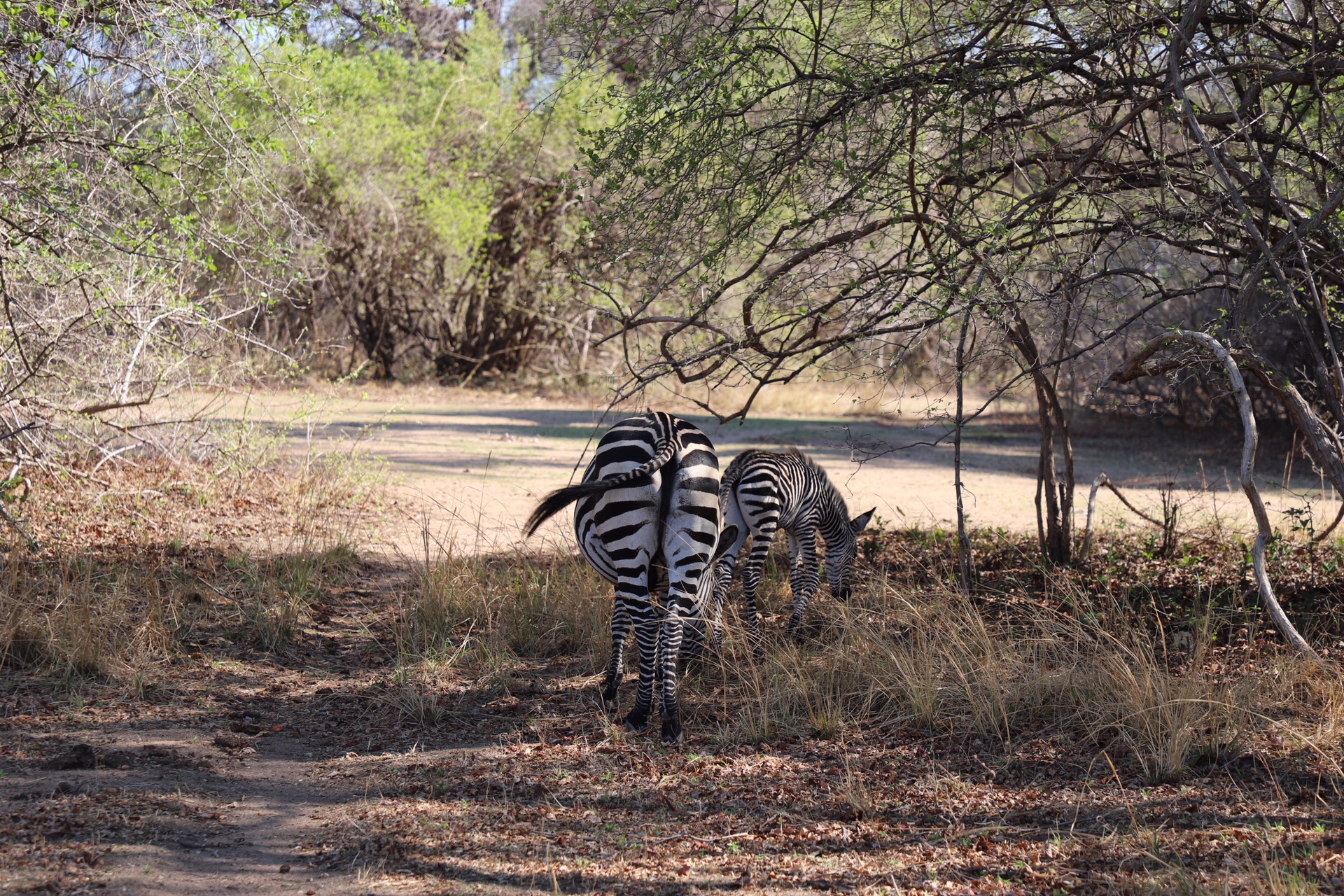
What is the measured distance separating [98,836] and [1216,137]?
689 centimetres

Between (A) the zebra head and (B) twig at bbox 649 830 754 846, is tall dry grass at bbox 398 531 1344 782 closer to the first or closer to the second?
(A) the zebra head

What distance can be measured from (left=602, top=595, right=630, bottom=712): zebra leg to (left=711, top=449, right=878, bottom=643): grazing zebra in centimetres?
102

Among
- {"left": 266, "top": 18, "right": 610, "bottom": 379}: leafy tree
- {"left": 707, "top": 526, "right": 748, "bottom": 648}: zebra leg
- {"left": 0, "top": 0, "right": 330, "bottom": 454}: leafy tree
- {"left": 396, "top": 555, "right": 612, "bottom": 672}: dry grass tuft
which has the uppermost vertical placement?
{"left": 266, "top": 18, "right": 610, "bottom": 379}: leafy tree

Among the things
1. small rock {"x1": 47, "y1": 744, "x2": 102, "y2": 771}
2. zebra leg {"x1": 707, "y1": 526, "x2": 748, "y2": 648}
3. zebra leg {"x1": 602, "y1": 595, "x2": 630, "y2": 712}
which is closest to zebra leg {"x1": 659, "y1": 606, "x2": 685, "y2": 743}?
zebra leg {"x1": 602, "y1": 595, "x2": 630, "y2": 712}

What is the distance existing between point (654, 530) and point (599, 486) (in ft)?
1.26

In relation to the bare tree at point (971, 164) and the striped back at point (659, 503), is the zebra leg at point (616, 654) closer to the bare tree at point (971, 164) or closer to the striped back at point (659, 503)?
the striped back at point (659, 503)

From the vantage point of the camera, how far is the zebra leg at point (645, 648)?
17.8 feet

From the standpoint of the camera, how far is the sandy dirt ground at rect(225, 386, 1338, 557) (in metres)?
9.88

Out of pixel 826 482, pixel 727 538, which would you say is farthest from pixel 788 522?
pixel 727 538

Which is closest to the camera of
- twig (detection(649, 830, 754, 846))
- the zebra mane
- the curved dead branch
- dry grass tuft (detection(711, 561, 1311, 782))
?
twig (detection(649, 830, 754, 846))

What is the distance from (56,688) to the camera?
5562 mm

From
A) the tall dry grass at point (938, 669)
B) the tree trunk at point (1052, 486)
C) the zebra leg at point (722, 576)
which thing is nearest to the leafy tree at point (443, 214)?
the tree trunk at point (1052, 486)

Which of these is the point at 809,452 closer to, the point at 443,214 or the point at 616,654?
the point at 616,654

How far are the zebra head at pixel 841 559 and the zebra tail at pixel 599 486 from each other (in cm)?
282
